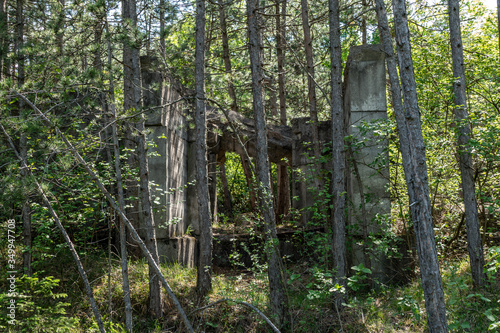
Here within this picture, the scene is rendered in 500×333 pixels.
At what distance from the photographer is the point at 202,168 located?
305 inches

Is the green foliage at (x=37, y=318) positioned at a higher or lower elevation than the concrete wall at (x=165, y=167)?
lower

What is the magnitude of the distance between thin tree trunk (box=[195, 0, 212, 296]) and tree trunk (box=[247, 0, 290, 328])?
0.99m

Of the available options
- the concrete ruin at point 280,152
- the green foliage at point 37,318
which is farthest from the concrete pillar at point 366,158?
the green foliage at point 37,318

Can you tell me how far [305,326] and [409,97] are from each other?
3942mm

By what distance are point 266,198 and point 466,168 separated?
352 cm

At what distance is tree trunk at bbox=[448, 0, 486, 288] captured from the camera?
Result: 22.6 feet

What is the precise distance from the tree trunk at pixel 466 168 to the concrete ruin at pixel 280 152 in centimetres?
129

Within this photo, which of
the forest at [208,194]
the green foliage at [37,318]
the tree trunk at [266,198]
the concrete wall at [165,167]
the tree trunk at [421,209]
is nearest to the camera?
the tree trunk at [421,209]

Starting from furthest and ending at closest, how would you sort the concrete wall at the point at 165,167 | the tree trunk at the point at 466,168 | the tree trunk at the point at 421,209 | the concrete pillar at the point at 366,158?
the concrete wall at the point at 165,167 → the concrete pillar at the point at 366,158 → the tree trunk at the point at 466,168 → the tree trunk at the point at 421,209

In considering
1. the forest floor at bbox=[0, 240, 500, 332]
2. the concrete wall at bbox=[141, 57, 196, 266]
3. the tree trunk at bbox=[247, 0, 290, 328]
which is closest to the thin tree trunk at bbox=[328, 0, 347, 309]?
the forest floor at bbox=[0, 240, 500, 332]

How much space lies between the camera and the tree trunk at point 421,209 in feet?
15.7

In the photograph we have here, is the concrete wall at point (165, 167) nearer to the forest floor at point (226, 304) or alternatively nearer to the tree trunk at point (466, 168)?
the forest floor at point (226, 304)

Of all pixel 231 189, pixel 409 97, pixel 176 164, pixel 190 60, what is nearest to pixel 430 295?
pixel 409 97

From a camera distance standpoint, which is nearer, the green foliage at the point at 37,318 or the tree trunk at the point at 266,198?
the green foliage at the point at 37,318
